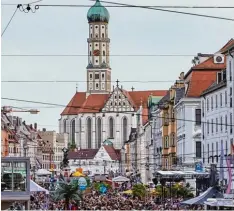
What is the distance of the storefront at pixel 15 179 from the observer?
133ft

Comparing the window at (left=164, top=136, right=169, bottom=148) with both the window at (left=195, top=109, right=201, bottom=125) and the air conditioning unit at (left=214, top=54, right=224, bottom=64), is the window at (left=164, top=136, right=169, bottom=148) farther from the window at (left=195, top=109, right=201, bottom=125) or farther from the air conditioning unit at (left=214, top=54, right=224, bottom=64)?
the air conditioning unit at (left=214, top=54, right=224, bottom=64)

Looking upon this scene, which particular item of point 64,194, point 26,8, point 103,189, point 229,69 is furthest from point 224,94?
point 26,8

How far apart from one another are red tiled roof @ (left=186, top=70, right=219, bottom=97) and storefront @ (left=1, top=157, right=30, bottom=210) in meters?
38.4

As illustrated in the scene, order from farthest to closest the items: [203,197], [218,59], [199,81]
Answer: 1. [199,81]
2. [218,59]
3. [203,197]

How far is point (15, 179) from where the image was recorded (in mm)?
41000

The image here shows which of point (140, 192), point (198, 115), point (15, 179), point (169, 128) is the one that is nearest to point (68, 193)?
point (140, 192)

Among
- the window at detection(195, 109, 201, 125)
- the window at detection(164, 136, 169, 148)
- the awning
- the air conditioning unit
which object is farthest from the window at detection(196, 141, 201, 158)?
the awning

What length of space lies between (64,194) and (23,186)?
59.3ft

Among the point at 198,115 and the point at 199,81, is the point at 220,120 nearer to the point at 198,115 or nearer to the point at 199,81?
the point at 199,81

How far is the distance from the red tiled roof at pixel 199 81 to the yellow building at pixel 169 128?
20.2 ft

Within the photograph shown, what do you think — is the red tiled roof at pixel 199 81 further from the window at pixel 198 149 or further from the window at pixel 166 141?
the window at pixel 166 141

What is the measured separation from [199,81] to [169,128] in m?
16.0

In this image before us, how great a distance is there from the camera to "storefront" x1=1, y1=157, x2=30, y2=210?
4044cm

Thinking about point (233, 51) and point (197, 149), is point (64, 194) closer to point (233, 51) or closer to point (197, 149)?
point (233, 51)
